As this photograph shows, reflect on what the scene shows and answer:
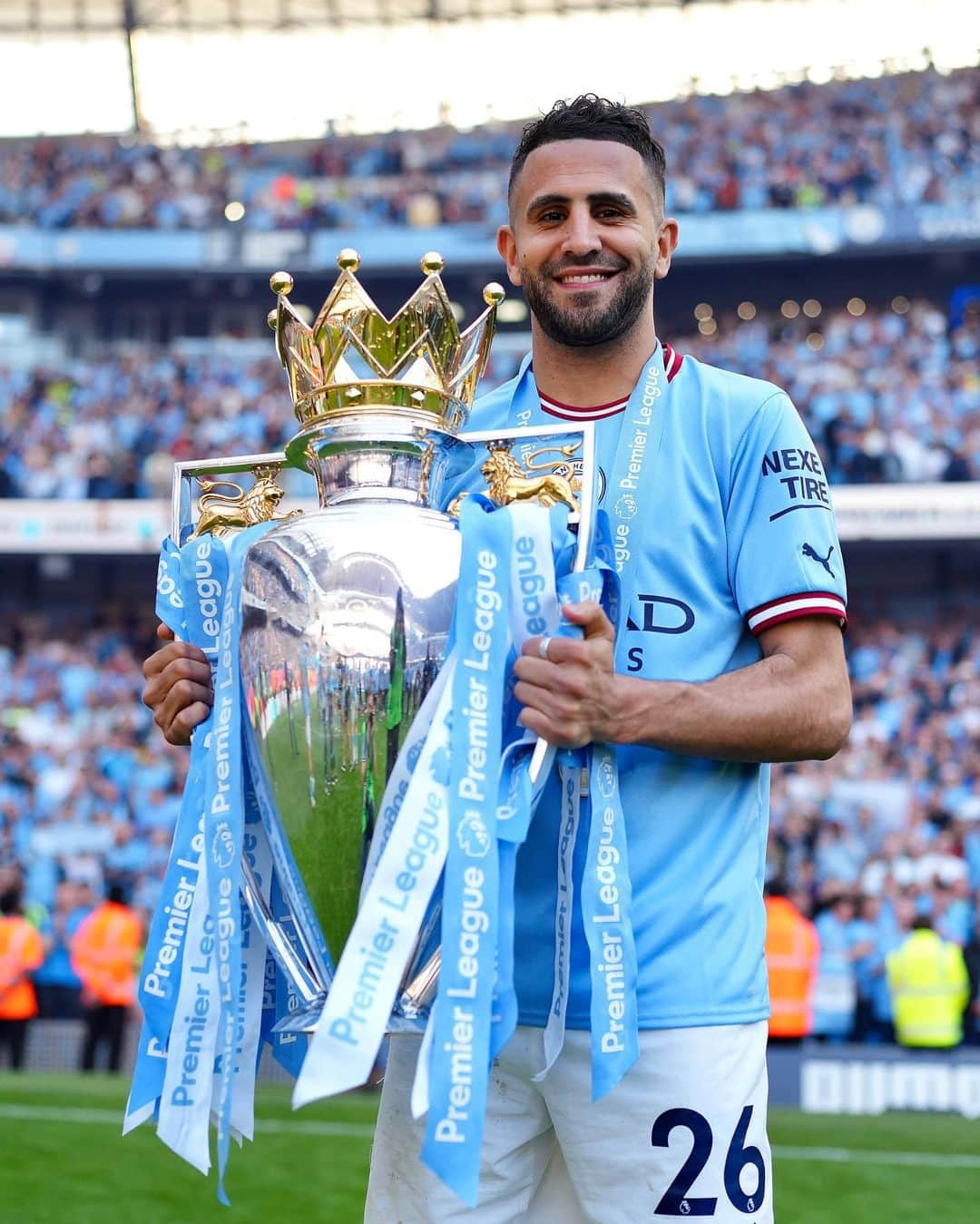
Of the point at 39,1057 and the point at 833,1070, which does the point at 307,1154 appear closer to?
the point at 833,1070

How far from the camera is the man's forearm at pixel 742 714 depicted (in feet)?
5.67

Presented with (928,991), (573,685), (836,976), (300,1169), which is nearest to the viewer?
(573,685)

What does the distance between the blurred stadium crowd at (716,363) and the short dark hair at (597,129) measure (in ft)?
49.3

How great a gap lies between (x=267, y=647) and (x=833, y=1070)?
7.53 m

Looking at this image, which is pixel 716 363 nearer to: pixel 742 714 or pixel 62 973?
pixel 62 973

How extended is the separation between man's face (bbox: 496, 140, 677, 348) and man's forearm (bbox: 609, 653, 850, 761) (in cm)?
49

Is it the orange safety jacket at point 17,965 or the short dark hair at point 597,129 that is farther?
the orange safety jacket at point 17,965

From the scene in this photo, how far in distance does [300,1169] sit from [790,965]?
Result: 3.53 metres

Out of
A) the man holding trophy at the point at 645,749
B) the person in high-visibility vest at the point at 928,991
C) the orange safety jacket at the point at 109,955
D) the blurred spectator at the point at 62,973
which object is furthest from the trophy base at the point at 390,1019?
the blurred spectator at the point at 62,973

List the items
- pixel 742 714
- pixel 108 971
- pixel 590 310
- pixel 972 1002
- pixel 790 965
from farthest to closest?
pixel 108 971
pixel 972 1002
pixel 790 965
pixel 590 310
pixel 742 714

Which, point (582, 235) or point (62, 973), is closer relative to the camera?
point (582, 235)

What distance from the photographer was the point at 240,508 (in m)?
2.04

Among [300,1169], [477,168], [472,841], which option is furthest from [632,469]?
[477,168]

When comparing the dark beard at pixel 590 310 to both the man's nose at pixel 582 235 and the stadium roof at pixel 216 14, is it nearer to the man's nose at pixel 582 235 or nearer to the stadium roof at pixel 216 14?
the man's nose at pixel 582 235
